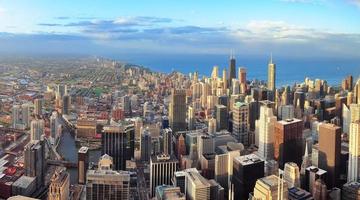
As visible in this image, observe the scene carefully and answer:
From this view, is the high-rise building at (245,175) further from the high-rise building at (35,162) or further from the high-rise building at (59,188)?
the high-rise building at (35,162)

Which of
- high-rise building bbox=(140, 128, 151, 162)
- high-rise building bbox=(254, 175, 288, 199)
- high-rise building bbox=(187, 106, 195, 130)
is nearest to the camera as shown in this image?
high-rise building bbox=(254, 175, 288, 199)

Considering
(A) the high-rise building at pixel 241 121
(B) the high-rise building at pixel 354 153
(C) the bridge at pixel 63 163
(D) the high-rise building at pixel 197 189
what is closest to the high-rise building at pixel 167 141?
(A) the high-rise building at pixel 241 121

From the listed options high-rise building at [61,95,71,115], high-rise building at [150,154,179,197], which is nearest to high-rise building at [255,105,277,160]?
high-rise building at [150,154,179,197]

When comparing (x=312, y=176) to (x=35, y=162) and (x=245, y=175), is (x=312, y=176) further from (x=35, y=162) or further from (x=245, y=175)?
(x=35, y=162)

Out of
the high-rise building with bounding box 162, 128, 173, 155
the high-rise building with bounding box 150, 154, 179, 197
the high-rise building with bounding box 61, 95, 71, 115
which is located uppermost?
the high-rise building with bounding box 61, 95, 71, 115

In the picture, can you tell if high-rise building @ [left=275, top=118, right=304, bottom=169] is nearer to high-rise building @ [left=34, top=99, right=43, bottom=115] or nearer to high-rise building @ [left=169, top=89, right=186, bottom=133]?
high-rise building @ [left=169, top=89, right=186, bottom=133]

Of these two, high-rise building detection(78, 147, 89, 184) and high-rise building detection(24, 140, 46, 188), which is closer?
high-rise building detection(24, 140, 46, 188)

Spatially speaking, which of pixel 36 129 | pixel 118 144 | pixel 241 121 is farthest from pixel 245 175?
pixel 36 129
